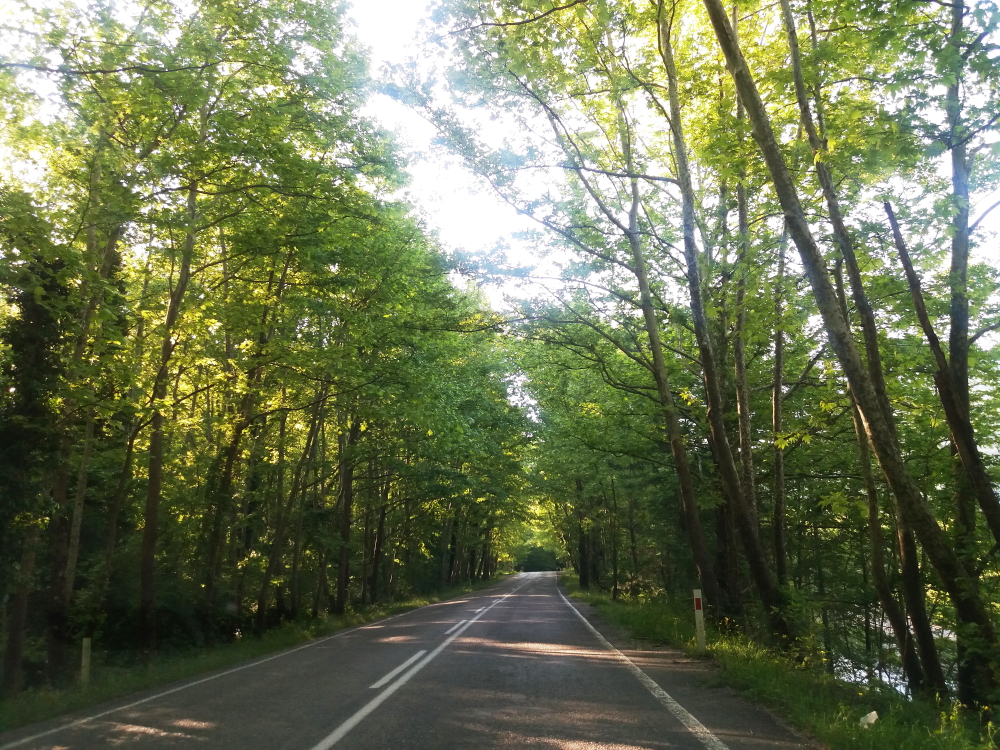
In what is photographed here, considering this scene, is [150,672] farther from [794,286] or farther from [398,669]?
[794,286]

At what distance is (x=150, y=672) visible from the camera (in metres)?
10.4

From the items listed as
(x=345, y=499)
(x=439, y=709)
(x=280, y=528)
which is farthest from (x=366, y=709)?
(x=345, y=499)

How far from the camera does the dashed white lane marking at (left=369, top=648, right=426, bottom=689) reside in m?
8.12

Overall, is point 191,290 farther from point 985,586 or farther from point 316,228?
point 985,586

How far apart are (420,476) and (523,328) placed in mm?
10679

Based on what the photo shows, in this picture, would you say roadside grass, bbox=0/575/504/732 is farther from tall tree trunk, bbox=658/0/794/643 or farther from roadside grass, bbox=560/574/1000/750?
tall tree trunk, bbox=658/0/794/643

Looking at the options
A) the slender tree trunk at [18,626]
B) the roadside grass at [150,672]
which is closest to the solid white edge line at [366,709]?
the roadside grass at [150,672]

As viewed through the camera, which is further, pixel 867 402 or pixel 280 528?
pixel 280 528

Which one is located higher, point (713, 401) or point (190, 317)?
point (190, 317)

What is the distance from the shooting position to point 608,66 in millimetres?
11828

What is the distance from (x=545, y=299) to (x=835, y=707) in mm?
9752

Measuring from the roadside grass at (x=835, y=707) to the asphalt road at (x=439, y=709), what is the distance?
28 centimetres

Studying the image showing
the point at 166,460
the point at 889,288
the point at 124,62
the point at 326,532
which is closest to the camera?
the point at 124,62

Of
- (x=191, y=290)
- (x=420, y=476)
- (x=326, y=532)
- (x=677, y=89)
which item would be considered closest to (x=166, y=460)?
(x=326, y=532)
